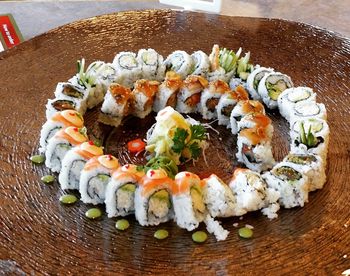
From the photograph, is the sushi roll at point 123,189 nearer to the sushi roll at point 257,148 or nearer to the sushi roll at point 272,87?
the sushi roll at point 257,148

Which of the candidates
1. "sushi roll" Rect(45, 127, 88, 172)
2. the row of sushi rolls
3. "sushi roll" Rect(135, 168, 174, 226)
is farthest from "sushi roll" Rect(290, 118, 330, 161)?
"sushi roll" Rect(45, 127, 88, 172)

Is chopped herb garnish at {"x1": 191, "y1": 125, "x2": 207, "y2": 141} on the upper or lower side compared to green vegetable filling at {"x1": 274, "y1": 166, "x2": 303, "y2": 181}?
lower

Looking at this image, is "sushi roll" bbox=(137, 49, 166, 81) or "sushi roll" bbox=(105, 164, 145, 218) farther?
"sushi roll" bbox=(137, 49, 166, 81)

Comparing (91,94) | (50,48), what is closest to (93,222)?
(91,94)

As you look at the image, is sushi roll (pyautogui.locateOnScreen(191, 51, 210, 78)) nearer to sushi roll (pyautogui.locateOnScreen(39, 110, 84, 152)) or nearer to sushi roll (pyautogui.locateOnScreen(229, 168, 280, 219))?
sushi roll (pyautogui.locateOnScreen(39, 110, 84, 152))

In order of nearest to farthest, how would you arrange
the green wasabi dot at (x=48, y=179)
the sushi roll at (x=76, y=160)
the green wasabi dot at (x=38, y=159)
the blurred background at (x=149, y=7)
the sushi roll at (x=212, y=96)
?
the sushi roll at (x=76, y=160) → the green wasabi dot at (x=48, y=179) → the green wasabi dot at (x=38, y=159) → the sushi roll at (x=212, y=96) → the blurred background at (x=149, y=7)

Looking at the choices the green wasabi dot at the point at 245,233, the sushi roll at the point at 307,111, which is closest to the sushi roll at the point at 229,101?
the sushi roll at the point at 307,111
